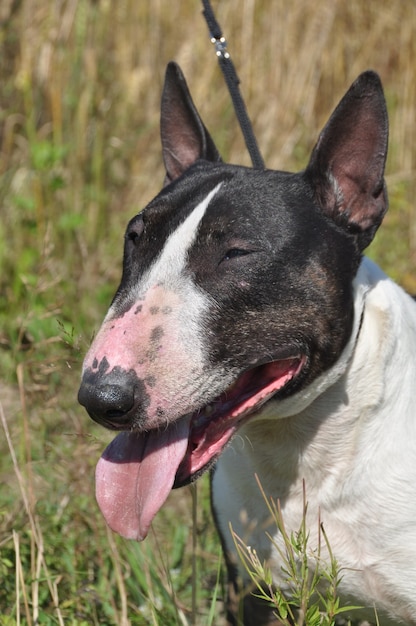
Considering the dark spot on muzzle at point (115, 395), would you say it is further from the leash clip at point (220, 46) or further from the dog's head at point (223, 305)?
the leash clip at point (220, 46)

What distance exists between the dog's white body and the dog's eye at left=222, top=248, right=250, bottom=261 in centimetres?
39

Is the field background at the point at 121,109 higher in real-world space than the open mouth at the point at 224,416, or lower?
higher

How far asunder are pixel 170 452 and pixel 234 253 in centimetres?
54

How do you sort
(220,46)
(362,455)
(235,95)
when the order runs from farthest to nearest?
1. (220,46)
2. (235,95)
3. (362,455)

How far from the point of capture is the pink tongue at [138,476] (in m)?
2.55

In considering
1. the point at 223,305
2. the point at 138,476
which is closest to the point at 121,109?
the point at 223,305

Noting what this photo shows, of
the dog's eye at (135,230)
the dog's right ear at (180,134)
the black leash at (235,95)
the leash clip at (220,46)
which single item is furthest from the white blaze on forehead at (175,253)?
the leash clip at (220,46)

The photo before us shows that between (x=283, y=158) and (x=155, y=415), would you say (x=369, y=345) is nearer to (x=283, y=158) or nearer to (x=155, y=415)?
(x=155, y=415)

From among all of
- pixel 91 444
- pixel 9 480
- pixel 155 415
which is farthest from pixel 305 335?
pixel 9 480

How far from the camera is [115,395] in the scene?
239 cm

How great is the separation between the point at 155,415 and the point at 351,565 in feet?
2.66

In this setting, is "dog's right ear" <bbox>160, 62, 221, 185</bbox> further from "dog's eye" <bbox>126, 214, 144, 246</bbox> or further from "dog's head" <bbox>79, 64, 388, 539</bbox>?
"dog's eye" <bbox>126, 214, 144, 246</bbox>

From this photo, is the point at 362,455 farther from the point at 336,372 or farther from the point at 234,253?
the point at 234,253

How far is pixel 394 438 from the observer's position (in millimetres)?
2848
